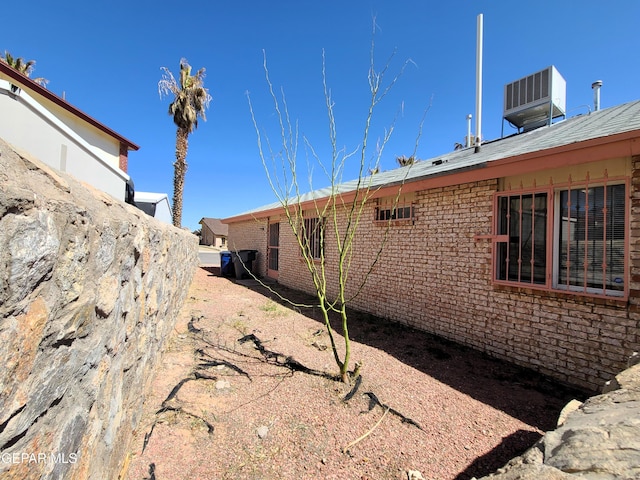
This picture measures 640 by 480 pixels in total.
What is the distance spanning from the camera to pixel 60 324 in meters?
1.26

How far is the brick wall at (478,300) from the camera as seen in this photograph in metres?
3.72

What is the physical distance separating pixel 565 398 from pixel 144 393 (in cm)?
447

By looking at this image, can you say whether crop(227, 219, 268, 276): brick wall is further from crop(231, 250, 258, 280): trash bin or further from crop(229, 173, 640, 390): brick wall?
crop(229, 173, 640, 390): brick wall

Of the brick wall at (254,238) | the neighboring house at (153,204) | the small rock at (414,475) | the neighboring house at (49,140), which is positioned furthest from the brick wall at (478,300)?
the brick wall at (254,238)

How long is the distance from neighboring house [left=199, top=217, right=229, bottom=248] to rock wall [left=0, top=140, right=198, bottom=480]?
4747 centimetres

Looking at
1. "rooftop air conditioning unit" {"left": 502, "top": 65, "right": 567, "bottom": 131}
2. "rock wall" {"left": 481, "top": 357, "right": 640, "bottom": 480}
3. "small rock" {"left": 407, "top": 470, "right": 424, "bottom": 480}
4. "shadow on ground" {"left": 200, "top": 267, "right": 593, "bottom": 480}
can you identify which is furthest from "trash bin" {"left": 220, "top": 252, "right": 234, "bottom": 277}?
"rock wall" {"left": 481, "top": 357, "right": 640, "bottom": 480}

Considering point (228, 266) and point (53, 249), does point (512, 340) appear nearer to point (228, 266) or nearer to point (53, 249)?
point (53, 249)

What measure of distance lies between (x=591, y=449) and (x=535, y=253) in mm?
3584

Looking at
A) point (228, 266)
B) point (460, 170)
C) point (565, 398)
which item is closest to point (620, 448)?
point (565, 398)

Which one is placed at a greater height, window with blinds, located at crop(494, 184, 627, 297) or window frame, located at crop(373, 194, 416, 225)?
window frame, located at crop(373, 194, 416, 225)

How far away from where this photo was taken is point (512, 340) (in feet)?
15.1

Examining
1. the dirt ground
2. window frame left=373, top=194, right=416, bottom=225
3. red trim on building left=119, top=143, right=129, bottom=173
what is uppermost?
red trim on building left=119, top=143, right=129, bottom=173

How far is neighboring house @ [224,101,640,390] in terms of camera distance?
3.70m

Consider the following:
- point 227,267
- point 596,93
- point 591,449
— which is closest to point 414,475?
point 591,449
